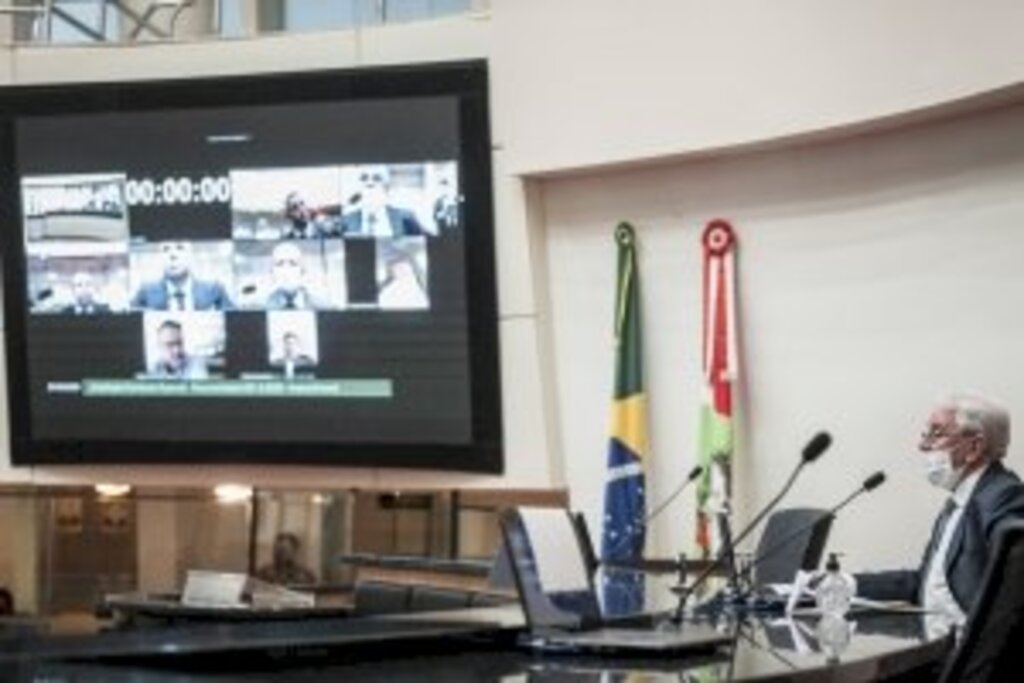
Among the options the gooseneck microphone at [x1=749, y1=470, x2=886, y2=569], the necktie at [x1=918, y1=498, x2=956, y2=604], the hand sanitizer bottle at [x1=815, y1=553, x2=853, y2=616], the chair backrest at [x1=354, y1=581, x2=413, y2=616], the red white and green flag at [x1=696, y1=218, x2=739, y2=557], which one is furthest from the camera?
the red white and green flag at [x1=696, y1=218, x2=739, y2=557]

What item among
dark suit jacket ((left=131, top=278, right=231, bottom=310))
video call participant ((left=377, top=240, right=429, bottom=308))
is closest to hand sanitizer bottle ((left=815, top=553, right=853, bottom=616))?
video call participant ((left=377, top=240, right=429, bottom=308))

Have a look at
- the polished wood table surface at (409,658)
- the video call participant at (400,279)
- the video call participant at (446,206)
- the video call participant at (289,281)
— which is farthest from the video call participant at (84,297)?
the polished wood table surface at (409,658)

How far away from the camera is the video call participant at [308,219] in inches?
251

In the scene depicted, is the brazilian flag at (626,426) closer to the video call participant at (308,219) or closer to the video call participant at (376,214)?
the video call participant at (376,214)

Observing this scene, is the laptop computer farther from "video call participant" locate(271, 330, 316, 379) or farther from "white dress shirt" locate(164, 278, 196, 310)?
"white dress shirt" locate(164, 278, 196, 310)

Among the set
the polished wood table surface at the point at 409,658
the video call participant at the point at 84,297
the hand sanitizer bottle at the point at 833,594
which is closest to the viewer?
the polished wood table surface at the point at 409,658

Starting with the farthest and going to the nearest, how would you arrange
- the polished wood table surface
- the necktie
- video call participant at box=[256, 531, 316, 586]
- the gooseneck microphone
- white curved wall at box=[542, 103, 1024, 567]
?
video call participant at box=[256, 531, 316, 586] → white curved wall at box=[542, 103, 1024, 567] → the necktie → the gooseneck microphone → the polished wood table surface

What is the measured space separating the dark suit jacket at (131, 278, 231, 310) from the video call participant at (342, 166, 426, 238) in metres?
0.64

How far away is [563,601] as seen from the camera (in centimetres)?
247

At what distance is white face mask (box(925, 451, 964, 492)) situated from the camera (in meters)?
4.12

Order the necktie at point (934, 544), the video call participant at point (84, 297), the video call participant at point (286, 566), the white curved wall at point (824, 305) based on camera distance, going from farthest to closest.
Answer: the video call participant at point (286, 566), the video call participant at point (84, 297), the white curved wall at point (824, 305), the necktie at point (934, 544)

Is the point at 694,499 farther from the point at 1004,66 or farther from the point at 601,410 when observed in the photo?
the point at 1004,66

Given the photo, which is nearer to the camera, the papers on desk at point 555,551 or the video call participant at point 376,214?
the papers on desk at point 555,551

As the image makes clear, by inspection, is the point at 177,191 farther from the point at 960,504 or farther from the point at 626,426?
the point at 960,504
